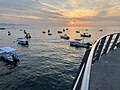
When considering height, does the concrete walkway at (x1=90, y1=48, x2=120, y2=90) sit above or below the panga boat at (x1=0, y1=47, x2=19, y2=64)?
above

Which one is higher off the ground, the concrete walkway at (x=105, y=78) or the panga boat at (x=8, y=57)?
the concrete walkway at (x=105, y=78)

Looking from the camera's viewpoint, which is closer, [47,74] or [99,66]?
[99,66]

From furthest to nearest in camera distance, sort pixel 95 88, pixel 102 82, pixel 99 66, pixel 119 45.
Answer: pixel 119 45 < pixel 99 66 < pixel 102 82 < pixel 95 88

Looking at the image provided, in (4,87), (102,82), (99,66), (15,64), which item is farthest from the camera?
(15,64)

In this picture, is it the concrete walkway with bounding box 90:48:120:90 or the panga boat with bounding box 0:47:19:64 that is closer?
the concrete walkway with bounding box 90:48:120:90

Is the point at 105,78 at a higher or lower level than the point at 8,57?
higher

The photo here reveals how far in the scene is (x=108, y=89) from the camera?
12.0ft

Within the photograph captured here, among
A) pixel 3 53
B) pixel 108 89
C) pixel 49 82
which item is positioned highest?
pixel 108 89

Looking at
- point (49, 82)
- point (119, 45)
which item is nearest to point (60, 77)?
point (49, 82)

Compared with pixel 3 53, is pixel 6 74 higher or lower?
lower

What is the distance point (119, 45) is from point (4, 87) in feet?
55.5

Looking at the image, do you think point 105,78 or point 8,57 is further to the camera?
point 8,57

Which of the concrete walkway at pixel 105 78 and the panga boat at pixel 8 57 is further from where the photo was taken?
the panga boat at pixel 8 57

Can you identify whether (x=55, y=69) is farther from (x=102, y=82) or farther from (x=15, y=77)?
(x=102, y=82)
